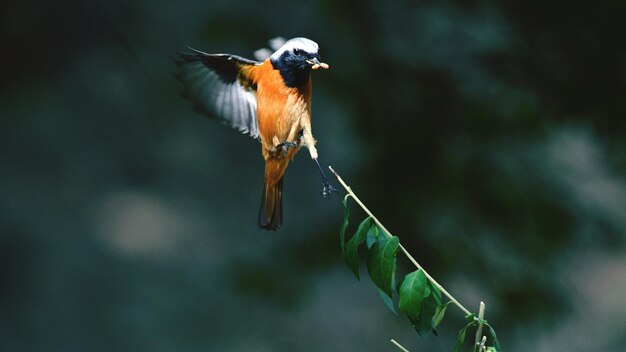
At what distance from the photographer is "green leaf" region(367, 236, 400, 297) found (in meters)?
0.86

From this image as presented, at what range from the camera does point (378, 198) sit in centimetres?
241

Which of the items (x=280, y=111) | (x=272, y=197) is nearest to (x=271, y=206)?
(x=272, y=197)

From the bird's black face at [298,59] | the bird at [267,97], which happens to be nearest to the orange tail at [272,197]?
the bird at [267,97]

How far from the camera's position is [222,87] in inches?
36.0

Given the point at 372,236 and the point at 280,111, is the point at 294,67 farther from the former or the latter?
the point at 372,236

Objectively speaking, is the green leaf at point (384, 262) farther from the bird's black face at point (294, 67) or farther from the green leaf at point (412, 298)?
the bird's black face at point (294, 67)

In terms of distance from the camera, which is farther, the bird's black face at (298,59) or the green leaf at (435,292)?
the green leaf at (435,292)

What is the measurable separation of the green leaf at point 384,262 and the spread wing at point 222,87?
0.55 feet

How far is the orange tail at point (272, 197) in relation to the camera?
2.87 feet

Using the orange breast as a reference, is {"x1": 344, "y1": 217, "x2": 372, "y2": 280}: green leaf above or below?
below

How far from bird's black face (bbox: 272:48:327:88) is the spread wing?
0.03 m

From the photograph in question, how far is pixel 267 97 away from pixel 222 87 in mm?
68

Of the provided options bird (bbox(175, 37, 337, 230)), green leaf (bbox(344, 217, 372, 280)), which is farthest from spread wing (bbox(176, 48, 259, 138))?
green leaf (bbox(344, 217, 372, 280))

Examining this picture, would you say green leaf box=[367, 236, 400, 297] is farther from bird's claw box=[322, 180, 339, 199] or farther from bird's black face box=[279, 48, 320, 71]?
bird's black face box=[279, 48, 320, 71]
